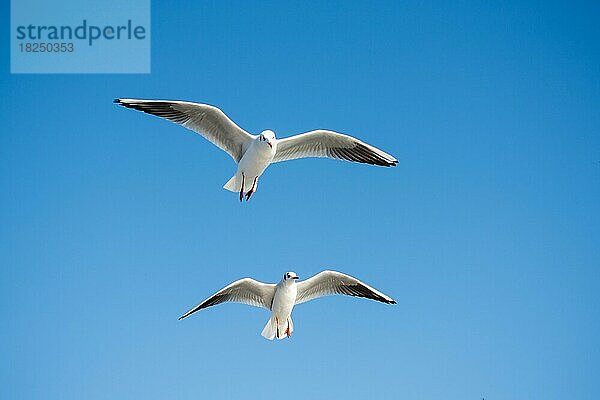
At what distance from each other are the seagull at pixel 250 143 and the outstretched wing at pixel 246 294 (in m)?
1.45

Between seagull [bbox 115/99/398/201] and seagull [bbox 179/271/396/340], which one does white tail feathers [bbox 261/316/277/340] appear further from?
seagull [bbox 115/99/398/201]

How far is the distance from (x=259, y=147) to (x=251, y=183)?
0.47 m

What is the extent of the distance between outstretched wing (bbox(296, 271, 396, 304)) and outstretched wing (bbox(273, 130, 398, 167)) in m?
1.57

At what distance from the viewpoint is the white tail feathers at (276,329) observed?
12.1 meters

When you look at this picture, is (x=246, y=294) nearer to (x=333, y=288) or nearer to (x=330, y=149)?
(x=333, y=288)

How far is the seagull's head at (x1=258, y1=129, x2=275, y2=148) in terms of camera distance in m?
10.6

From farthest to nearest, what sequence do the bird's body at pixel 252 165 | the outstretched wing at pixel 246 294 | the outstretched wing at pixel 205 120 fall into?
the outstretched wing at pixel 246 294, the bird's body at pixel 252 165, the outstretched wing at pixel 205 120

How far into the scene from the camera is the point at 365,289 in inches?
485

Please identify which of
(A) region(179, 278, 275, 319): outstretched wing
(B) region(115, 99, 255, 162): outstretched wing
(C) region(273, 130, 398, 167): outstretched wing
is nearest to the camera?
(B) region(115, 99, 255, 162): outstretched wing

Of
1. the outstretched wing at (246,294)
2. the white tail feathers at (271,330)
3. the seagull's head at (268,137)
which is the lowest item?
the white tail feathers at (271,330)

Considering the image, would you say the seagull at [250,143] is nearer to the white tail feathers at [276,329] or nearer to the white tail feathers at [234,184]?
the white tail feathers at [234,184]

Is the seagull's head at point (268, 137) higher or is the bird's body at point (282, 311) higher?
the seagull's head at point (268, 137)

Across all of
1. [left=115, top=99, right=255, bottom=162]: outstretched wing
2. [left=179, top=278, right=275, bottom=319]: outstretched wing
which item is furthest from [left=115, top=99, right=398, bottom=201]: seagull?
[left=179, top=278, right=275, bottom=319]: outstretched wing

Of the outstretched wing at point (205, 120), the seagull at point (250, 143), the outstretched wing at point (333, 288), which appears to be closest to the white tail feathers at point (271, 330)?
the outstretched wing at point (333, 288)
